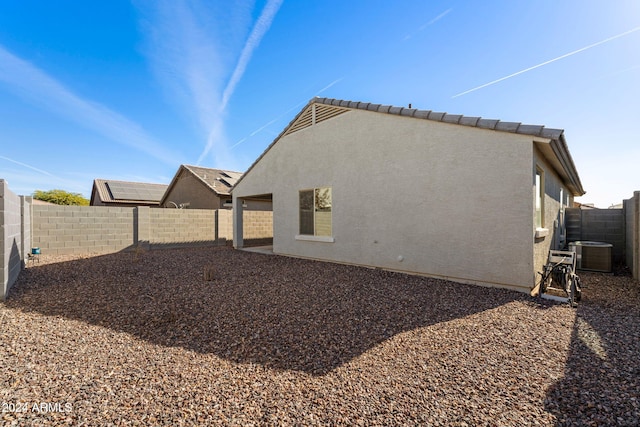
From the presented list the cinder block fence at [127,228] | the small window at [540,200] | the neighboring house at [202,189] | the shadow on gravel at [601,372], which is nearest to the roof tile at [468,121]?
the small window at [540,200]

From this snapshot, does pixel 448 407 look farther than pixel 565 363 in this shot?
No

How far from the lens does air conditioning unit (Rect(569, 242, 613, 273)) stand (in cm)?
791

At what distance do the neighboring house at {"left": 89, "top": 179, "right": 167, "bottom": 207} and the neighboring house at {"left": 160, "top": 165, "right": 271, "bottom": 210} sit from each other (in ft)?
11.1

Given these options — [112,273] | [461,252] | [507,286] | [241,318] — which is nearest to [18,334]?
[241,318]

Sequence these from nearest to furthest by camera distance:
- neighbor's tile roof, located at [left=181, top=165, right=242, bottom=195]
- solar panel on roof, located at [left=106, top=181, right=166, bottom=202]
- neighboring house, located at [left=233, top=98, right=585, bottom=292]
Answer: neighboring house, located at [left=233, top=98, right=585, bottom=292] → neighbor's tile roof, located at [left=181, top=165, right=242, bottom=195] → solar panel on roof, located at [left=106, top=181, right=166, bottom=202]

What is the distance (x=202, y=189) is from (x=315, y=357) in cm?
2021

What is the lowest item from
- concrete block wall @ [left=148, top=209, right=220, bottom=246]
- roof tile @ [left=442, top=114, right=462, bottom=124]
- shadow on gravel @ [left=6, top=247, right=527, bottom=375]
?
shadow on gravel @ [left=6, top=247, right=527, bottom=375]

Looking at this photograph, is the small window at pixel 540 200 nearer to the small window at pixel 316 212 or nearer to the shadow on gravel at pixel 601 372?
the shadow on gravel at pixel 601 372

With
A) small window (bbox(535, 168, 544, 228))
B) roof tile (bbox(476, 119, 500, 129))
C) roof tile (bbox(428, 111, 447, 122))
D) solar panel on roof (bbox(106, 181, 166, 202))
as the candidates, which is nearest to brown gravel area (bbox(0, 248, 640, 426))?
small window (bbox(535, 168, 544, 228))

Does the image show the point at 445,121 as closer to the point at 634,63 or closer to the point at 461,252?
the point at 461,252

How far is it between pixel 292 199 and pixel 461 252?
6057mm

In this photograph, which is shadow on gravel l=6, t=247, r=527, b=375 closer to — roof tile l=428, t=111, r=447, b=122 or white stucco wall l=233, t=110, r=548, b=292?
white stucco wall l=233, t=110, r=548, b=292

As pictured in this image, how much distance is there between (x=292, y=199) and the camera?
10.3 m

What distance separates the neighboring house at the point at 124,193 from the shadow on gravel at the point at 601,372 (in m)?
31.1
